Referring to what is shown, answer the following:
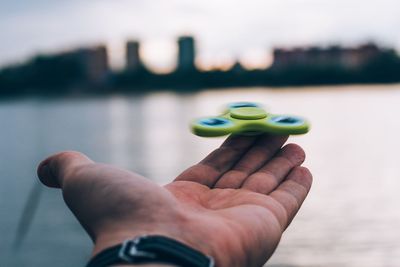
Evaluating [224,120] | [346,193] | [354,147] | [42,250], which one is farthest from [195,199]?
[354,147]

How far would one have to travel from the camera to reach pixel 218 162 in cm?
312

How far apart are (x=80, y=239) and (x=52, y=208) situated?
627 cm

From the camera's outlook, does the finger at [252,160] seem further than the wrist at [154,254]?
Yes

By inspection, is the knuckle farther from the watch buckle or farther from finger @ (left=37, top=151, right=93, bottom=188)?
the watch buckle

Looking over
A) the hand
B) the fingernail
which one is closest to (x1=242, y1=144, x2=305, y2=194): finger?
the hand

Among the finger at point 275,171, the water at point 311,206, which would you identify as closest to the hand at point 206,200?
the finger at point 275,171

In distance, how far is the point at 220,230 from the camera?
2338mm

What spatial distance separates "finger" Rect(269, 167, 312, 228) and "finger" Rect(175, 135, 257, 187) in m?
0.30

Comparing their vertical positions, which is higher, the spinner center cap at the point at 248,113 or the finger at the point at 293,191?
the spinner center cap at the point at 248,113

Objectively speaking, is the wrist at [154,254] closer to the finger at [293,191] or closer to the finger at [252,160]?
the finger at [293,191]

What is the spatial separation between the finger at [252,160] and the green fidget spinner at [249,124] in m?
0.05

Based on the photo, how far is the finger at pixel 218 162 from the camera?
3041 mm

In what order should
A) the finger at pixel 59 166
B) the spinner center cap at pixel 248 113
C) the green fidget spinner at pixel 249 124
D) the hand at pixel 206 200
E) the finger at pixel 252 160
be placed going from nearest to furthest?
the hand at pixel 206 200 < the finger at pixel 59 166 < the finger at pixel 252 160 < the green fidget spinner at pixel 249 124 < the spinner center cap at pixel 248 113

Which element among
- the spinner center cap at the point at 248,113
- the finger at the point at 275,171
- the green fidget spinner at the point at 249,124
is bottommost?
the finger at the point at 275,171
